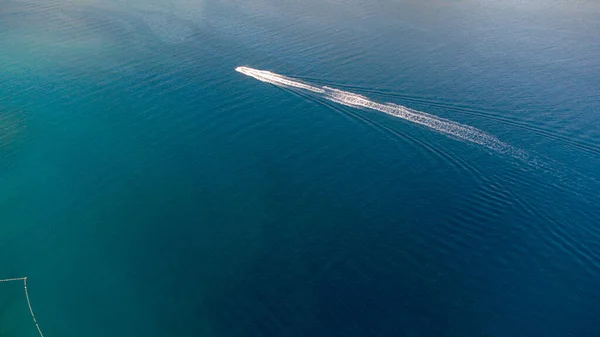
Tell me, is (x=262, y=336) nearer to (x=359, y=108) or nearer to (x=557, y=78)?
(x=359, y=108)

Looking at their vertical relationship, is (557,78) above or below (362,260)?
above

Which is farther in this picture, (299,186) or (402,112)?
(402,112)

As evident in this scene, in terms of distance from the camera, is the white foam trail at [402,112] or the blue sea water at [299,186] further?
the white foam trail at [402,112]

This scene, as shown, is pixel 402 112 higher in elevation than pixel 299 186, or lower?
higher

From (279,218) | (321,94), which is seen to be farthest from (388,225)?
(321,94)
